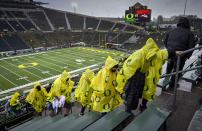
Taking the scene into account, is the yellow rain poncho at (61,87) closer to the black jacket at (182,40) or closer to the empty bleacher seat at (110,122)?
the empty bleacher seat at (110,122)

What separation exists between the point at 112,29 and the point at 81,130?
4915 cm

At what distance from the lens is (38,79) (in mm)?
16844

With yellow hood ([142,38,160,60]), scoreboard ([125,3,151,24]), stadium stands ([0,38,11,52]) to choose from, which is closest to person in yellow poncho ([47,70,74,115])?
yellow hood ([142,38,160,60])

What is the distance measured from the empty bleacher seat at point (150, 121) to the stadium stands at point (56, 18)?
1911 inches

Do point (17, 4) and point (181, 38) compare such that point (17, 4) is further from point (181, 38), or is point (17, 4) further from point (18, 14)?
point (181, 38)

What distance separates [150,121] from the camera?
2.29m

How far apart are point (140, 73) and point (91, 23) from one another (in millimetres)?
52900

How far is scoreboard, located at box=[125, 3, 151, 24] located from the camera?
119ft

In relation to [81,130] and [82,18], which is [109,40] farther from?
[81,130]

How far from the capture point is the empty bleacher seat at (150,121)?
214 centimetres

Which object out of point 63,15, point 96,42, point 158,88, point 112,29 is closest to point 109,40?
point 96,42

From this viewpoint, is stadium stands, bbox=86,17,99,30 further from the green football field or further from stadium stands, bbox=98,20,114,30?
the green football field

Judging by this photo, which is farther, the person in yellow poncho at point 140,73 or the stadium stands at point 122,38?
the stadium stands at point 122,38

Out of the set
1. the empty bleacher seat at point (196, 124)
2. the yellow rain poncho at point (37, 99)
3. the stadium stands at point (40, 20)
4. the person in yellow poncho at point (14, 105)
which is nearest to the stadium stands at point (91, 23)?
the stadium stands at point (40, 20)
